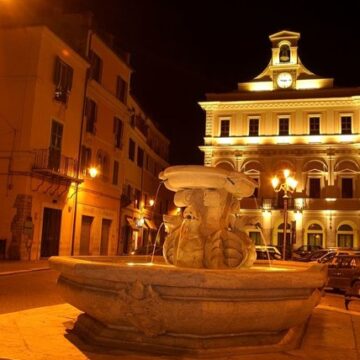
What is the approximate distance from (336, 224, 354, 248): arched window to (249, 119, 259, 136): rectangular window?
37.0 feet

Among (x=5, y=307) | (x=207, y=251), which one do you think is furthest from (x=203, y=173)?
(x=5, y=307)

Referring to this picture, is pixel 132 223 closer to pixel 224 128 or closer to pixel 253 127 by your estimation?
pixel 224 128

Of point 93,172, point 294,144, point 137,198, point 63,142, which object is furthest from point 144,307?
point 294,144

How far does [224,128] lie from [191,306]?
139 feet

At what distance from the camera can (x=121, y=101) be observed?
3584 centimetres

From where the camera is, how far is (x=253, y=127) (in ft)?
154

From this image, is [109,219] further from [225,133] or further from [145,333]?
[145,333]

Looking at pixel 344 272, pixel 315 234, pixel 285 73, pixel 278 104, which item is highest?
pixel 285 73

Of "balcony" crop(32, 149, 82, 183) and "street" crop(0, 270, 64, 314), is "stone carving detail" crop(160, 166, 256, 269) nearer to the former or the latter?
"street" crop(0, 270, 64, 314)

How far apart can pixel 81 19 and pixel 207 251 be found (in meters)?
26.0

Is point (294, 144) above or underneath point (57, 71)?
above

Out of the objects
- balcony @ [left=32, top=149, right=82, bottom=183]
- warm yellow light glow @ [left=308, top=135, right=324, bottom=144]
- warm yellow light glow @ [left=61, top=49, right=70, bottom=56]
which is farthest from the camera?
warm yellow light glow @ [left=308, top=135, right=324, bottom=144]

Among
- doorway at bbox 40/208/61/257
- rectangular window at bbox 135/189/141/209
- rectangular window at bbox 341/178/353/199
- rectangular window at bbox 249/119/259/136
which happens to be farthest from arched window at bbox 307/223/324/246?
doorway at bbox 40/208/61/257

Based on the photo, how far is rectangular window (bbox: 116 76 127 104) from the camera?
35.4m
